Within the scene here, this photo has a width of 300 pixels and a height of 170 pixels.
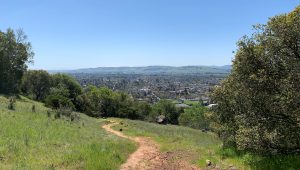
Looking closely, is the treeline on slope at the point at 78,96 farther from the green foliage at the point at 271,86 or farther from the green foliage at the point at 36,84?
the green foliage at the point at 271,86

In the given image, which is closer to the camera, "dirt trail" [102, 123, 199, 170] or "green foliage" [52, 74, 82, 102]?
"dirt trail" [102, 123, 199, 170]

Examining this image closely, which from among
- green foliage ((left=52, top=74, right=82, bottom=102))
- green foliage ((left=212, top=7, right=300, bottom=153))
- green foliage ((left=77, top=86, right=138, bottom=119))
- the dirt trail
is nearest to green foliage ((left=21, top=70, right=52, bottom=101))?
green foliage ((left=52, top=74, right=82, bottom=102))

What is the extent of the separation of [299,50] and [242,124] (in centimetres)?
482

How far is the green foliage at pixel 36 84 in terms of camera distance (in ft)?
295

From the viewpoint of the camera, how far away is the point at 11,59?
73.7 meters

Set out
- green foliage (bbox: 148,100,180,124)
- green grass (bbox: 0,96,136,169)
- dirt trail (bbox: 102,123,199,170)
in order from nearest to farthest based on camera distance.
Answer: green grass (bbox: 0,96,136,169)
dirt trail (bbox: 102,123,199,170)
green foliage (bbox: 148,100,180,124)

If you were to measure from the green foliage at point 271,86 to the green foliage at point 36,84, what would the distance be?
78827 millimetres

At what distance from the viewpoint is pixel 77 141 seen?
914 inches

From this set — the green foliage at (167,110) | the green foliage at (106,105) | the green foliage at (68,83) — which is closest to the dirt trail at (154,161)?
the green foliage at (106,105)

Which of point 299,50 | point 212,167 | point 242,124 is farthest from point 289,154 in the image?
point 299,50

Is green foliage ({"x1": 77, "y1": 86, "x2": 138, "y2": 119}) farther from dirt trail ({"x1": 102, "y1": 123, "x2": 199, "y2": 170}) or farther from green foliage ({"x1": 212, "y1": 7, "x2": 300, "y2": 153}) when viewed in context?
green foliage ({"x1": 212, "y1": 7, "x2": 300, "y2": 153})

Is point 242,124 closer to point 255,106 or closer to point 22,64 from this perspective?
point 255,106

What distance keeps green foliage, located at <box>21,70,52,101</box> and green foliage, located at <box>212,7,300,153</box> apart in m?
78.8

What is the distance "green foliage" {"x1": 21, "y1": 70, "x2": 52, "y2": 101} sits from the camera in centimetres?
9000
